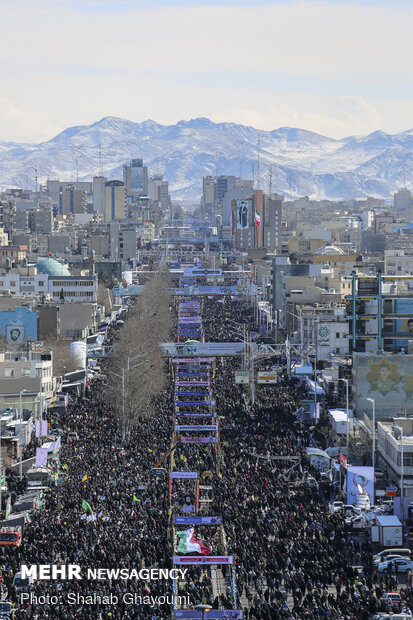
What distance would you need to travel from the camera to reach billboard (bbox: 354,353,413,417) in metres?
46.9

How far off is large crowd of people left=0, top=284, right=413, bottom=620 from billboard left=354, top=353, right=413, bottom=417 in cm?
254

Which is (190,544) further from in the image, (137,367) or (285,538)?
(137,367)

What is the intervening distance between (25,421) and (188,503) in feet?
47.0

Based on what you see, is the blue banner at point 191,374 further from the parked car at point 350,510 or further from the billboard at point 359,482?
the parked car at point 350,510

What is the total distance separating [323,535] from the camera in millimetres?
32406

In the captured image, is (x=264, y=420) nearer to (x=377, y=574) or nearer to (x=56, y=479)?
(x=56, y=479)

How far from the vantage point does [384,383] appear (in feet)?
155

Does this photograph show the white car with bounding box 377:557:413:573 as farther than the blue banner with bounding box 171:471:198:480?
No

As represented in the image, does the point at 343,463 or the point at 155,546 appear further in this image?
the point at 343,463

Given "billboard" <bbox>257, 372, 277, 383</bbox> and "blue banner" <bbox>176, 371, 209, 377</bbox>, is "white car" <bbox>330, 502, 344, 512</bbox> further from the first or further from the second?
"blue banner" <bbox>176, 371, 209, 377</bbox>

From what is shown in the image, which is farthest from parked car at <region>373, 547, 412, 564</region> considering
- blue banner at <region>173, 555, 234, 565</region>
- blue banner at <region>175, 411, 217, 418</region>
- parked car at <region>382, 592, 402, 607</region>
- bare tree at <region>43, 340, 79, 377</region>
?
bare tree at <region>43, 340, 79, 377</region>

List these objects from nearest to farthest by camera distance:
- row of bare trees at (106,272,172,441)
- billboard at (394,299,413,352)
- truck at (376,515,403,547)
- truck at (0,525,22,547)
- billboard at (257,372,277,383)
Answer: truck at (0,525,22,547) → truck at (376,515,403,547) → row of bare trees at (106,272,172,441) → billboard at (394,299,413,352) → billboard at (257,372,277,383)

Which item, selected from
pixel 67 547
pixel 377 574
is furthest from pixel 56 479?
pixel 377 574

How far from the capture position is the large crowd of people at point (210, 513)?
26641mm
